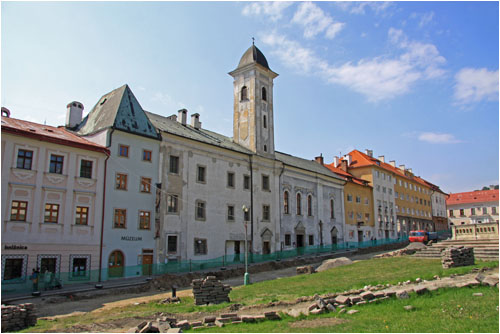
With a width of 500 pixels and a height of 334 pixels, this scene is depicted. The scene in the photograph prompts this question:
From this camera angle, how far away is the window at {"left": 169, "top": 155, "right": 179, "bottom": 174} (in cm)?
3297

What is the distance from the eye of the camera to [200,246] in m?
34.2

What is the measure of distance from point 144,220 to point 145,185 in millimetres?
2679

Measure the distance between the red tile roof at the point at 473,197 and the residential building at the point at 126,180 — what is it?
7683 cm

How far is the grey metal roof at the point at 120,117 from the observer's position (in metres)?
30.1

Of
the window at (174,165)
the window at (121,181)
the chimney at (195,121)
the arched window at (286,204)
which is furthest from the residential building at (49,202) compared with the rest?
the arched window at (286,204)

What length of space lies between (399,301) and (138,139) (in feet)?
77.3

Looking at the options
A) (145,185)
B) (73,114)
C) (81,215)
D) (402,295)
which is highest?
(73,114)

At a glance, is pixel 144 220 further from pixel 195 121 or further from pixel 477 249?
pixel 477 249

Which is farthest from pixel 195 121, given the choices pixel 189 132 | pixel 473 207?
pixel 473 207

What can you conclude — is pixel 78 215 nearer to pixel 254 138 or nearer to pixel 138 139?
pixel 138 139

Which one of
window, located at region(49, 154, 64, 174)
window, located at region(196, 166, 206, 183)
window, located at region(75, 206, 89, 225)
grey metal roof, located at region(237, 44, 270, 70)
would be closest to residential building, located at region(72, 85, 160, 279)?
window, located at region(75, 206, 89, 225)

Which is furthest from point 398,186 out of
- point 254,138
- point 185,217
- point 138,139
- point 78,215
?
point 78,215

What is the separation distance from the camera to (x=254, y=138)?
42.8 metres

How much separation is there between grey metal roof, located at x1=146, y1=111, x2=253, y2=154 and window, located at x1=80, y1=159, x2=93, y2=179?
23.0 feet
